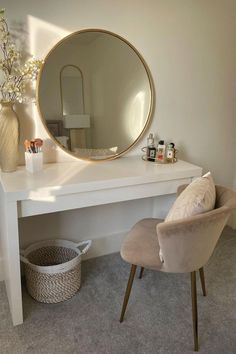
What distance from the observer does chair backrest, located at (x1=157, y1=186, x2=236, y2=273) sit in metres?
1.35

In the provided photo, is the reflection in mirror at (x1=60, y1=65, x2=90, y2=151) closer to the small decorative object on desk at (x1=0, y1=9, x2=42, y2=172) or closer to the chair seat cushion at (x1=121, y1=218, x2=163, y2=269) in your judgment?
the small decorative object on desk at (x1=0, y1=9, x2=42, y2=172)

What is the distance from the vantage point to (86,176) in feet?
5.80

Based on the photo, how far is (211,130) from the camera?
8.54 feet

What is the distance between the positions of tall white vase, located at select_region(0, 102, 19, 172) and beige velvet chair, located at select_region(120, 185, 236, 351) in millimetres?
800

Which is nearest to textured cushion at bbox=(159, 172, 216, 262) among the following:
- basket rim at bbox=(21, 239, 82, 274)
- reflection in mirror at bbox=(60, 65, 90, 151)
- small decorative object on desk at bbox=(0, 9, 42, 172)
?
basket rim at bbox=(21, 239, 82, 274)

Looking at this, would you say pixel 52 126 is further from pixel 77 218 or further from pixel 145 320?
pixel 145 320

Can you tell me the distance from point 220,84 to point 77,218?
5.15 feet

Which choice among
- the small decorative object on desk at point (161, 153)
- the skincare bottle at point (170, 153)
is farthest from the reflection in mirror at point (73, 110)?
the skincare bottle at point (170, 153)

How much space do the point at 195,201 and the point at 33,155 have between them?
0.93 metres

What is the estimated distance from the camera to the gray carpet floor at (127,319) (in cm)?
156

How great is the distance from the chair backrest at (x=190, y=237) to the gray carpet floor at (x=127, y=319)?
42 cm

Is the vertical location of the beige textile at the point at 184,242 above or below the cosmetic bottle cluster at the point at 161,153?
below

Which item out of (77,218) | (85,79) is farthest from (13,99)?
(77,218)

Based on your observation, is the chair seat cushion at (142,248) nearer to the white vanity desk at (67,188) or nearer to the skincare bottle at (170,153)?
the white vanity desk at (67,188)
